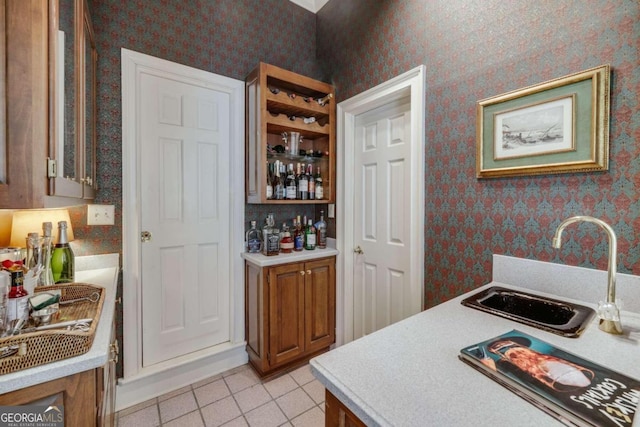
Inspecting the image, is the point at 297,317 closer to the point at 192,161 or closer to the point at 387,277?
the point at 387,277

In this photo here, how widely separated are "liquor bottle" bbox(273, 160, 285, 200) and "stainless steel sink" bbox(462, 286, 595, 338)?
1495 mm

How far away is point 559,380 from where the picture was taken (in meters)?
0.63

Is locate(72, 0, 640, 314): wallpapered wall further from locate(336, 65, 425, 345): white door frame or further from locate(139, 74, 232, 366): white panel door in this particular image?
locate(139, 74, 232, 366): white panel door

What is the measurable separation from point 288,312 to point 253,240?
64 centimetres

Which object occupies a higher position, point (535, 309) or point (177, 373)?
point (535, 309)

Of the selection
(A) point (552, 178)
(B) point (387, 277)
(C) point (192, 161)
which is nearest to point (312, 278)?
(B) point (387, 277)

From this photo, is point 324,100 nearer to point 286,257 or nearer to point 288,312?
point 286,257

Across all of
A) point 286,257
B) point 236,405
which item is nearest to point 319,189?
point 286,257

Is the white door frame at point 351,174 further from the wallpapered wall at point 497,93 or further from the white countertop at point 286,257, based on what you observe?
the white countertop at point 286,257

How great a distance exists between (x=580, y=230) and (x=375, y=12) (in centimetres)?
191

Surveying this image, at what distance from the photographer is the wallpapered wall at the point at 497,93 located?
107cm

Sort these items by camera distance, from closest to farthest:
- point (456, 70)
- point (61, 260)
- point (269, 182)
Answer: point (61, 260)
point (456, 70)
point (269, 182)

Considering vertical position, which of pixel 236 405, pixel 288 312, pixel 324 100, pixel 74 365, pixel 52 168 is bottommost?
pixel 236 405

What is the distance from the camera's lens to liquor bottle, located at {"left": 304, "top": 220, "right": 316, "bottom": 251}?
2363mm
